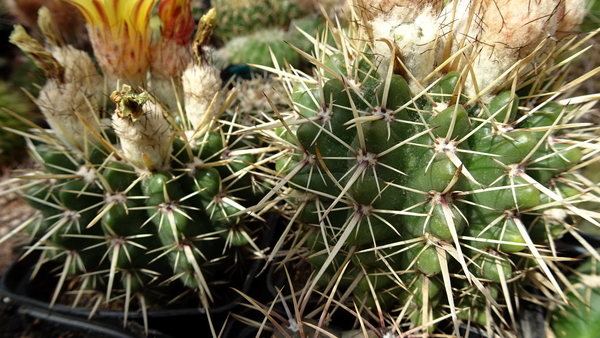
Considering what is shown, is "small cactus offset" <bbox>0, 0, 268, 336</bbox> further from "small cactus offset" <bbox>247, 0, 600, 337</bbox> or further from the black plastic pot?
"small cactus offset" <bbox>247, 0, 600, 337</bbox>

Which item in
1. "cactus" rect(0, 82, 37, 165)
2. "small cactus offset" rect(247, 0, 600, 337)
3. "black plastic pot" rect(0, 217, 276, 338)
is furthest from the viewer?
"cactus" rect(0, 82, 37, 165)

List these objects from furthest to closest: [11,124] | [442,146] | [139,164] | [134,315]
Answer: [11,124] < [134,315] < [139,164] < [442,146]

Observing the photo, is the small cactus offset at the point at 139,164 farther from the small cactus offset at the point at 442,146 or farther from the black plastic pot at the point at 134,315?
the small cactus offset at the point at 442,146

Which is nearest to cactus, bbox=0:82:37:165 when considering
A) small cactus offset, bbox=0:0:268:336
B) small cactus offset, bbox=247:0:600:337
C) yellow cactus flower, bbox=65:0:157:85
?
small cactus offset, bbox=0:0:268:336

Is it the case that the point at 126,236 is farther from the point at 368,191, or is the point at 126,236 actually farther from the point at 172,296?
the point at 368,191

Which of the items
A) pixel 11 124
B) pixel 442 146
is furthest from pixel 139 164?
pixel 11 124

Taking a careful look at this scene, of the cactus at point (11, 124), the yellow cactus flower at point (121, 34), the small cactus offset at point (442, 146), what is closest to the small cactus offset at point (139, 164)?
the yellow cactus flower at point (121, 34)

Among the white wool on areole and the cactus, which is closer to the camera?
the white wool on areole

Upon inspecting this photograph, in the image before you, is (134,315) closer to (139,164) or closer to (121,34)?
(139,164)
